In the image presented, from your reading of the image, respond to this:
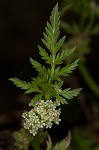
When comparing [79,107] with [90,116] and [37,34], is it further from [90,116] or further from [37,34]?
[37,34]

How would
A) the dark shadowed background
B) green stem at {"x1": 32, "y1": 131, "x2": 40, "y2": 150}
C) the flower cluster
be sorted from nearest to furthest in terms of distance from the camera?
the flower cluster
green stem at {"x1": 32, "y1": 131, "x2": 40, "y2": 150}
the dark shadowed background

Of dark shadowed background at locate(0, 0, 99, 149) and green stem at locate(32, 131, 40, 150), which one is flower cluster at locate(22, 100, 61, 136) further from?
dark shadowed background at locate(0, 0, 99, 149)

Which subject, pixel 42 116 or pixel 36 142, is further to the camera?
pixel 36 142

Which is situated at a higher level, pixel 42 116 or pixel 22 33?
pixel 22 33

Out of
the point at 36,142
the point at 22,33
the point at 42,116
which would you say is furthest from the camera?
the point at 22,33

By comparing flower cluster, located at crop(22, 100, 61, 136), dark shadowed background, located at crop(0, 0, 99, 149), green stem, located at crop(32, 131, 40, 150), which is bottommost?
green stem, located at crop(32, 131, 40, 150)

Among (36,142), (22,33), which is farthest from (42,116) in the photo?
(22,33)

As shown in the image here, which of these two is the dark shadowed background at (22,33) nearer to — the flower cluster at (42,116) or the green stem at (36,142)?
the green stem at (36,142)

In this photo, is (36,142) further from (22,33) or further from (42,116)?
(22,33)

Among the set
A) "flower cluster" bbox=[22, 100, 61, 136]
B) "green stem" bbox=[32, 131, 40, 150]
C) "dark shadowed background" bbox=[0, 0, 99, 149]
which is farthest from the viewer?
"dark shadowed background" bbox=[0, 0, 99, 149]

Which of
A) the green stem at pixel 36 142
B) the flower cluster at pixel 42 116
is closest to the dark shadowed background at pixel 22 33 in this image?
the green stem at pixel 36 142

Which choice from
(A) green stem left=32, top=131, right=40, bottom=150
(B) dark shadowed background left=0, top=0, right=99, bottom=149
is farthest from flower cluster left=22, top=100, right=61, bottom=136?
(B) dark shadowed background left=0, top=0, right=99, bottom=149

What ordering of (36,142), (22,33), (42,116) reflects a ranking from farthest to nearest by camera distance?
(22,33) < (36,142) < (42,116)
